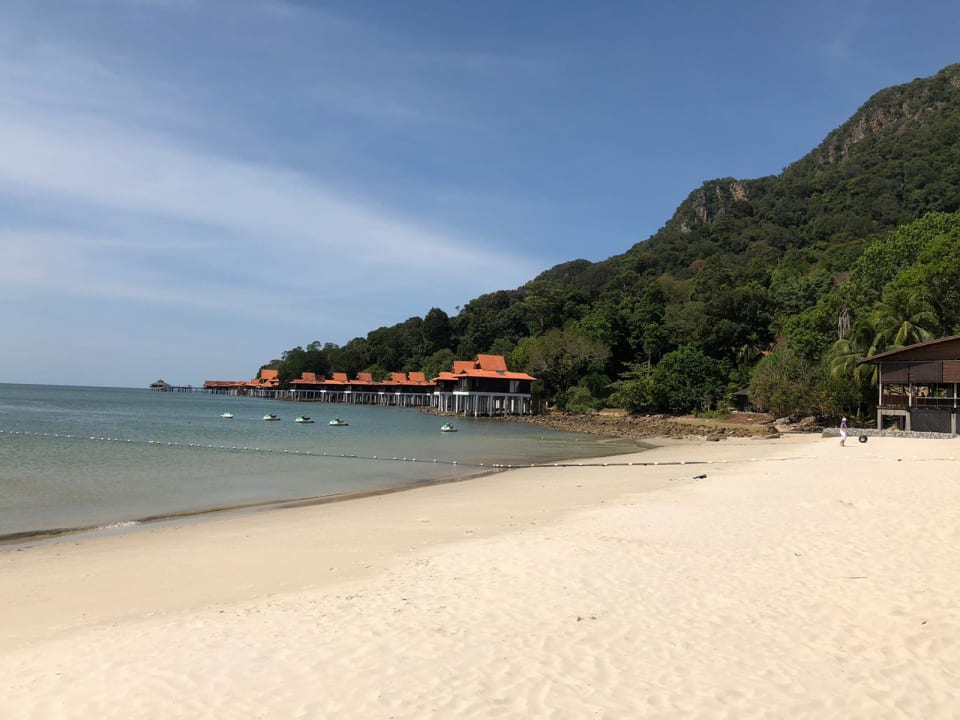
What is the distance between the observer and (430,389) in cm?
10844

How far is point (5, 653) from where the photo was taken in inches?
225

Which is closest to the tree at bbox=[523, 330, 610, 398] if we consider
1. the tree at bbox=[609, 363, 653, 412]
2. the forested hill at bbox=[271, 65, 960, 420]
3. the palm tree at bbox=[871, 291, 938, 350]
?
the forested hill at bbox=[271, 65, 960, 420]

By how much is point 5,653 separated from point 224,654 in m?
2.06

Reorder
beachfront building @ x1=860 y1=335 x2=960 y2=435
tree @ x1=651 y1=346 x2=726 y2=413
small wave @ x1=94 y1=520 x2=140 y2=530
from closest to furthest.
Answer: small wave @ x1=94 y1=520 x2=140 y2=530 → beachfront building @ x1=860 y1=335 x2=960 y2=435 → tree @ x1=651 y1=346 x2=726 y2=413

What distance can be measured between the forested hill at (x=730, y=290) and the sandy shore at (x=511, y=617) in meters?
35.7

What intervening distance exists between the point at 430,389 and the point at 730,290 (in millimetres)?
54188

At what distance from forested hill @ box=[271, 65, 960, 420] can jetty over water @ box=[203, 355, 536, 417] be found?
13.2 feet

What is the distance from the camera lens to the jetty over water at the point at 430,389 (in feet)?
248

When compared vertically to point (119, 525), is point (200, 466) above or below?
below

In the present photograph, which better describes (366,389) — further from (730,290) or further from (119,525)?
(119,525)

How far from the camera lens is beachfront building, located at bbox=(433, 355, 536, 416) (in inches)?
2965

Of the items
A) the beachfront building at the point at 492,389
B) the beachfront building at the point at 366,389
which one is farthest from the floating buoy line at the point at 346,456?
the beachfront building at the point at 366,389

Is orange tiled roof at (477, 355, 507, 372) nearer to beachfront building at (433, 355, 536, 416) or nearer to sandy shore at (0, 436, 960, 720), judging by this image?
beachfront building at (433, 355, 536, 416)

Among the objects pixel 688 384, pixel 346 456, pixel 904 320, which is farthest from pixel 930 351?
pixel 346 456
